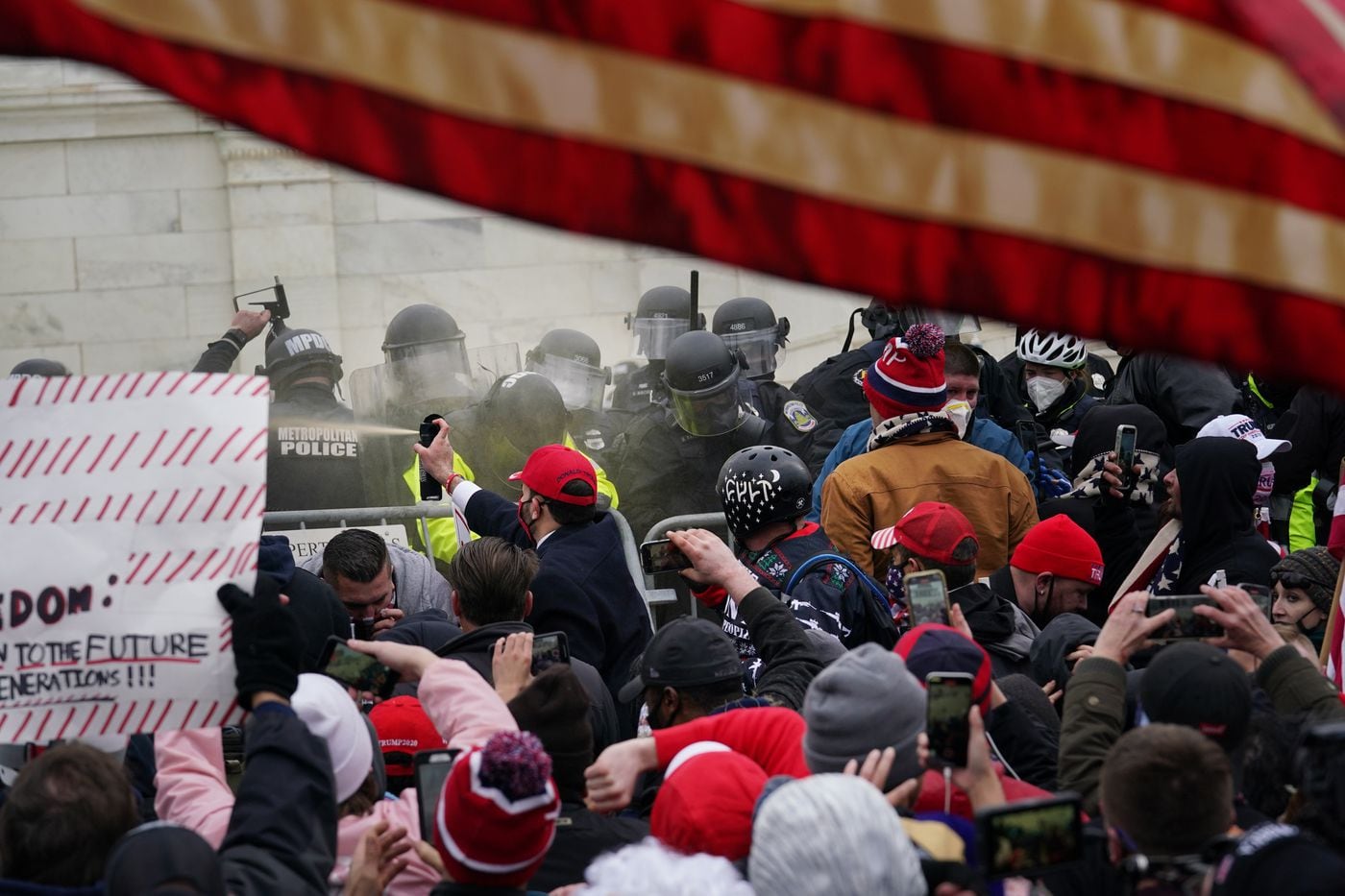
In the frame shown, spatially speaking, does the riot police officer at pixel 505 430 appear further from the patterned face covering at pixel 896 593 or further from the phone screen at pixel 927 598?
the phone screen at pixel 927 598

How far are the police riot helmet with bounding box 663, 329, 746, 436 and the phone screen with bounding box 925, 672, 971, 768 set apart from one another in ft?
18.5

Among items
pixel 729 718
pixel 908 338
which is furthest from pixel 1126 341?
pixel 908 338

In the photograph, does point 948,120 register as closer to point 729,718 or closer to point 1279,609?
point 729,718

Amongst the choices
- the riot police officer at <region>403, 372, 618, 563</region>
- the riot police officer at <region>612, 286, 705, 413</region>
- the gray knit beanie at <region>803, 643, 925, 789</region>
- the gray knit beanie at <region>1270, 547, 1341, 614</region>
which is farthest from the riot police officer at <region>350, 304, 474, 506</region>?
the gray knit beanie at <region>803, 643, 925, 789</region>

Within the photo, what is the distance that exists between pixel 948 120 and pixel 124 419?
1.74 meters

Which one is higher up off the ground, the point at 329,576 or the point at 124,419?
the point at 124,419

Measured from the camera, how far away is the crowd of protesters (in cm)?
302

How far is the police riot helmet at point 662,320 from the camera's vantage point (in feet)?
38.2

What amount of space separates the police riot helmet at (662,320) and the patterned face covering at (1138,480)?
4.92 meters

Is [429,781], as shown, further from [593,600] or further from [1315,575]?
[1315,575]

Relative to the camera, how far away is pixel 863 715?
3.47 metres

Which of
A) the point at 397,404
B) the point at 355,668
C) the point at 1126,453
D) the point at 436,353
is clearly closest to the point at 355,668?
the point at 355,668

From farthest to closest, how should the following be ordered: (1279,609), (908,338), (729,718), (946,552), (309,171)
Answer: (309,171) < (908,338) < (1279,609) < (946,552) < (729,718)

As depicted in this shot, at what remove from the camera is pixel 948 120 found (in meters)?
2.55
